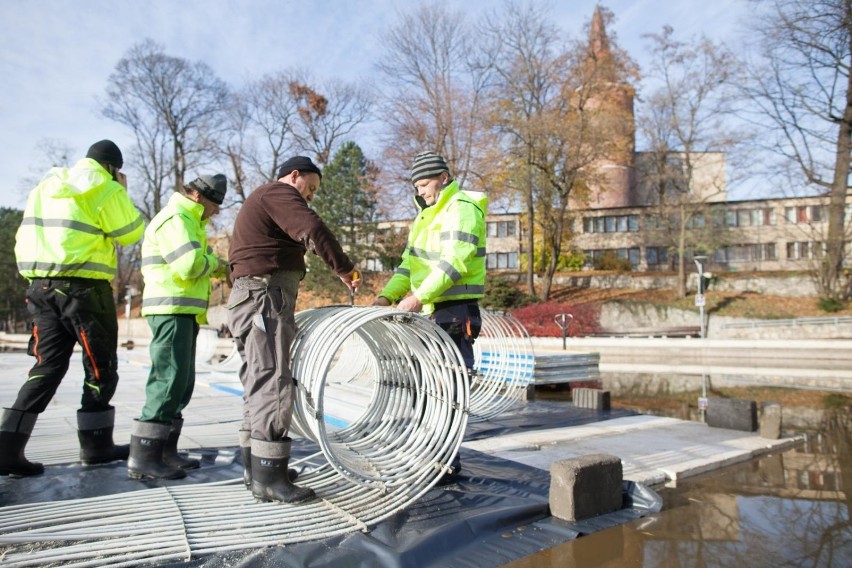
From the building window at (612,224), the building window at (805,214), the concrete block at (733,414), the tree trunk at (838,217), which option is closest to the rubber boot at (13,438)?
the concrete block at (733,414)

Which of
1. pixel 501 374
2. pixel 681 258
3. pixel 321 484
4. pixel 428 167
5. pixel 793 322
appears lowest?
pixel 321 484

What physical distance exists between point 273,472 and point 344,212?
1263 inches

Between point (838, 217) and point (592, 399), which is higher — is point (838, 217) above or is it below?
above

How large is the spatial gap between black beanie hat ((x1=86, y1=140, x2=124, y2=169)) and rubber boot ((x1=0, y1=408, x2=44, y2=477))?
1737 millimetres

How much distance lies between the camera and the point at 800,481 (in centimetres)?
439

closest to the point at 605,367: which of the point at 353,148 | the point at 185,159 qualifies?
the point at 353,148

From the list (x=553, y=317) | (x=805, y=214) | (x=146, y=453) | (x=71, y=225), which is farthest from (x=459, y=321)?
(x=805, y=214)

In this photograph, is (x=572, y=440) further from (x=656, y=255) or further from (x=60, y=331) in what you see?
(x=656, y=255)

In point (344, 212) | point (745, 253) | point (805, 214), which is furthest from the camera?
point (745, 253)

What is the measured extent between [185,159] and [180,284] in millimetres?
35912

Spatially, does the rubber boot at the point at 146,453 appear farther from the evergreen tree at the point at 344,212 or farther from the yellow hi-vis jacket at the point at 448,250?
the evergreen tree at the point at 344,212

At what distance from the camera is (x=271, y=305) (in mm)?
3311

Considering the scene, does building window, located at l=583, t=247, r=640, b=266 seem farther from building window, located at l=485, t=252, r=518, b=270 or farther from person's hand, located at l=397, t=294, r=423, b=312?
person's hand, located at l=397, t=294, r=423, b=312

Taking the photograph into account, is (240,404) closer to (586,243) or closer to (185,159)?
(185,159)
